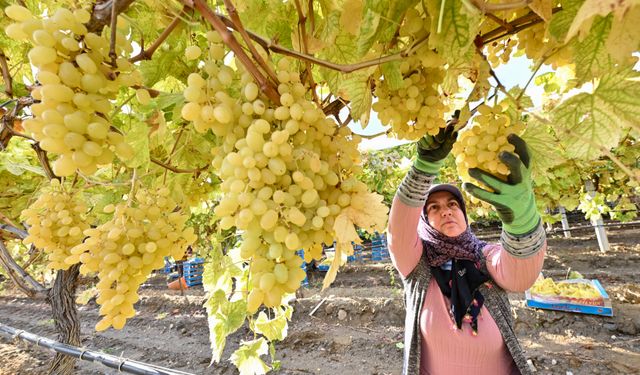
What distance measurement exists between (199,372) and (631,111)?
6.53 metres

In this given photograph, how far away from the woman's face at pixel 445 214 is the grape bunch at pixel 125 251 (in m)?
1.84

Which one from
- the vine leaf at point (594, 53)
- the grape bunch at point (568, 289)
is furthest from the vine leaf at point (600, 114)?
the grape bunch at point (568, 289)

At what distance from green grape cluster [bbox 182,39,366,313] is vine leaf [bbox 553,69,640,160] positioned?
20.1 inches

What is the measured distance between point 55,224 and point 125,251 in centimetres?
A: 59

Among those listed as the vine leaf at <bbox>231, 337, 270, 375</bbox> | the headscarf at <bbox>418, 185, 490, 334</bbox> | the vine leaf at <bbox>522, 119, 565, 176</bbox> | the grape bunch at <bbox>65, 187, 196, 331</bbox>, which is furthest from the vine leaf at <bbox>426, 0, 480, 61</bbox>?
the vine leaf at <bbox>231, 337, 270, 375</bbox>

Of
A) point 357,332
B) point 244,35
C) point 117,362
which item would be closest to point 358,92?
point 244,35

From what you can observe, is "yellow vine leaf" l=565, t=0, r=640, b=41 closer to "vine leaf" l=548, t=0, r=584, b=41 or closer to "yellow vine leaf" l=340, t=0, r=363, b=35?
"vine leaf" l=548, t=0, r=584, b=41

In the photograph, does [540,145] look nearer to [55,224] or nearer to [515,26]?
[515,26]

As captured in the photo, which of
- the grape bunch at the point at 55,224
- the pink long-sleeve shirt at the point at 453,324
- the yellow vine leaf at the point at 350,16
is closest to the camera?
the yellow vine leaf at the point at 350,16

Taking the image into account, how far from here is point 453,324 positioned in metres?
2.08

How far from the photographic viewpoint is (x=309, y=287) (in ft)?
33.1

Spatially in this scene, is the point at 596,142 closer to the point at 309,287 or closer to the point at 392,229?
the point at 392,229

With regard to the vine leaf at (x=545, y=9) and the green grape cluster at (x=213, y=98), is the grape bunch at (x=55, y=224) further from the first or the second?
the vine leaf at (x=545, y=9)

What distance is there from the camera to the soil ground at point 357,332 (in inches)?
196
